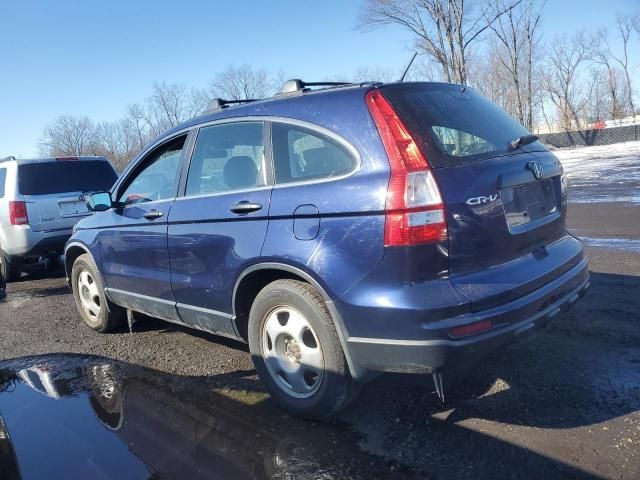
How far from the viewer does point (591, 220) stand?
8.85m

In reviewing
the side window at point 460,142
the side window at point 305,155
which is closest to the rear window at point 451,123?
the side window at point 460,142

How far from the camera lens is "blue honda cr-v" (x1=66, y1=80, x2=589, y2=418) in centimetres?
257

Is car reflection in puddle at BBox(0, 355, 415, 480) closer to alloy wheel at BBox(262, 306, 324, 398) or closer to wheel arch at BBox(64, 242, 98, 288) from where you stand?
alloy wheel at BBox(262, 306, 324, 398)

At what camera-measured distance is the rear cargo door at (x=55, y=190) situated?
7.80 metres

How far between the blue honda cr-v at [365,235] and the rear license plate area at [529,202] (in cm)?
1

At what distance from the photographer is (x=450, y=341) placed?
2521 millimetres

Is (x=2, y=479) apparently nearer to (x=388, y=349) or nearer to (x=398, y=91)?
(x=388, y=349)

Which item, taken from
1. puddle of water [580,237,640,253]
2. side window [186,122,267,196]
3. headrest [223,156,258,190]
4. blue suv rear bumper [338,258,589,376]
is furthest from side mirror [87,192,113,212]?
puddle of water [580,237,640,253]

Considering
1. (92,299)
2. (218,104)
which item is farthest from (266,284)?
(92,299)

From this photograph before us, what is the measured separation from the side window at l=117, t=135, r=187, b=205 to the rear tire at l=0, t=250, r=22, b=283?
463 cm

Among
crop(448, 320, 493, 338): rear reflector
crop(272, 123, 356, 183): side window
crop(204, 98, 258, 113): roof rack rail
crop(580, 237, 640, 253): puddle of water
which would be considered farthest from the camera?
crop(580, 237, 640, 253): puddle of water

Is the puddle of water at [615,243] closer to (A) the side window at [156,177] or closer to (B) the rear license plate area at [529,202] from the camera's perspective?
(B) the rear license plate area at [529,202]

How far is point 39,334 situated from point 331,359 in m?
4.04

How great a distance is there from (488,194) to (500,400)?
1.29 meters
